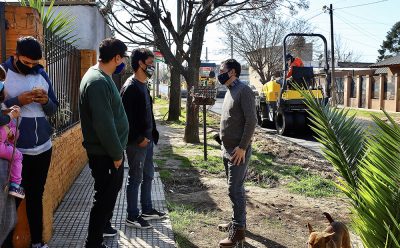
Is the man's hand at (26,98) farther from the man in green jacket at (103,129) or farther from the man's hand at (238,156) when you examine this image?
the man's hand at (238,156)

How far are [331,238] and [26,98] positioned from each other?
2.44 metres

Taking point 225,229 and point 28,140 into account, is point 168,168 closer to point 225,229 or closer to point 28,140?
point 225,229

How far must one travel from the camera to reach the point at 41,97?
12.0ft

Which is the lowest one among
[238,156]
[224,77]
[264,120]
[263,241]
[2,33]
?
[263,241]

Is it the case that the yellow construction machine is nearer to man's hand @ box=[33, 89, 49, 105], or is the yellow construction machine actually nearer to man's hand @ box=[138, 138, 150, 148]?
man's hand @ box=[138, 138, 150, 148]

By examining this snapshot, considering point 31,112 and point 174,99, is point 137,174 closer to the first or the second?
point 31,112

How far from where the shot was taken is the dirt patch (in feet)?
16.1

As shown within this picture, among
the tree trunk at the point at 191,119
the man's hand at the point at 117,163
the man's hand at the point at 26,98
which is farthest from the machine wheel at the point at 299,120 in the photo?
the man's hand at the point at 26,98

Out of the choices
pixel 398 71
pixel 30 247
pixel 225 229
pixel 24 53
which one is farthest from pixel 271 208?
pixel 398 71

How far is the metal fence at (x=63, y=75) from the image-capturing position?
5.71 m

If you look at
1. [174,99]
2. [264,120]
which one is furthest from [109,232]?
[174,99]

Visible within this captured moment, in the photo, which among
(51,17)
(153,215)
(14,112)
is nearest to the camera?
(14,112)

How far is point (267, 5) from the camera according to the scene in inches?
523

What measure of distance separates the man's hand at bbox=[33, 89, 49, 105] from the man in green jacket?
28 cm
